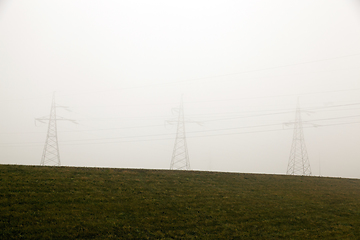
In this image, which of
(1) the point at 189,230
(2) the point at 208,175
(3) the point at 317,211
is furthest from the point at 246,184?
(1) the point at 189,230

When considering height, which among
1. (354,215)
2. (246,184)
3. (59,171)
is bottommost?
(354,215)

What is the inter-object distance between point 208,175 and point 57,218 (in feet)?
68.8

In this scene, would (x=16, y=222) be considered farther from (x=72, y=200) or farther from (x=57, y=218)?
(x=72, y=200)

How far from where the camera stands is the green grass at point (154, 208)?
1449 centimetres

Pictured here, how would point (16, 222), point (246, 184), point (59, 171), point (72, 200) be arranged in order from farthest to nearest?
point (246, 184), point (59, 171), point (72, 200), point (16, 222)

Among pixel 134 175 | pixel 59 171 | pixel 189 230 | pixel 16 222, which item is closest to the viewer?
pixel 16 222

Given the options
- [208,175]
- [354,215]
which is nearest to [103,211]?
[208,175]

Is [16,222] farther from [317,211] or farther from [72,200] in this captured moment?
[317,211]

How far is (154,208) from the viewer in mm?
18516

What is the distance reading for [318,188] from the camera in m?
32.9

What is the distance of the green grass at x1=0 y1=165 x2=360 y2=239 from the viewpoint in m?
14.5

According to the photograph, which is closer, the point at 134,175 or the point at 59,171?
the point at 59,171

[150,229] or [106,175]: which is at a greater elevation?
[106,175]

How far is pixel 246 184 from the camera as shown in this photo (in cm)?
3034
